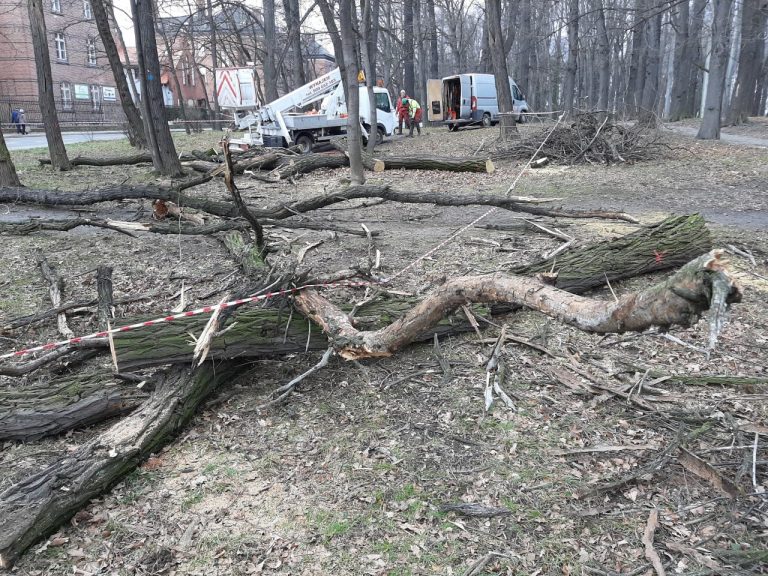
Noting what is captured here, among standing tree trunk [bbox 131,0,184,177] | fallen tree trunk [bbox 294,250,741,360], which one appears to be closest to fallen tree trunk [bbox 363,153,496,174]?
standing tree trunk [bbox 131,0,184,177]

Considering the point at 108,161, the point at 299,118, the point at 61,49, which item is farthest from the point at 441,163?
the point at 61,49

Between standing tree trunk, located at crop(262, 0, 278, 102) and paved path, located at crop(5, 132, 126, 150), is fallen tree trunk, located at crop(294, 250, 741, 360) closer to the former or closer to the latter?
standing tree trunk, located at crop(262, 0, 278, 102)

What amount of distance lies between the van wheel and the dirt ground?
1341 cm

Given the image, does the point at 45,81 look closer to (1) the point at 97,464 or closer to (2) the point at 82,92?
(1) the point at 97,464

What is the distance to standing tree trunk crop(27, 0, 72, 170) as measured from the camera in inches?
559

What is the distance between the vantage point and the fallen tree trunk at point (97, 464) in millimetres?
2914

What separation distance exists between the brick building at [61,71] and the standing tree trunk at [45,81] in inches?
879

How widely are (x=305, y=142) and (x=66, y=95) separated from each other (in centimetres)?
3565

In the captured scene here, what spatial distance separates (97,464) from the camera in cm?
330

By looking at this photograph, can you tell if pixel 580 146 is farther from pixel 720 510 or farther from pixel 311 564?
pixel 311 564

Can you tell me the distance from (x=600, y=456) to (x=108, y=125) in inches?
1815

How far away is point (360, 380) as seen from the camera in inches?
175

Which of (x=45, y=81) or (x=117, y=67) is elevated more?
(x=117, y=67)

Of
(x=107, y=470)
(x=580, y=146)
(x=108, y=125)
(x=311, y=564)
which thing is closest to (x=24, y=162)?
(x=580, y=146)
